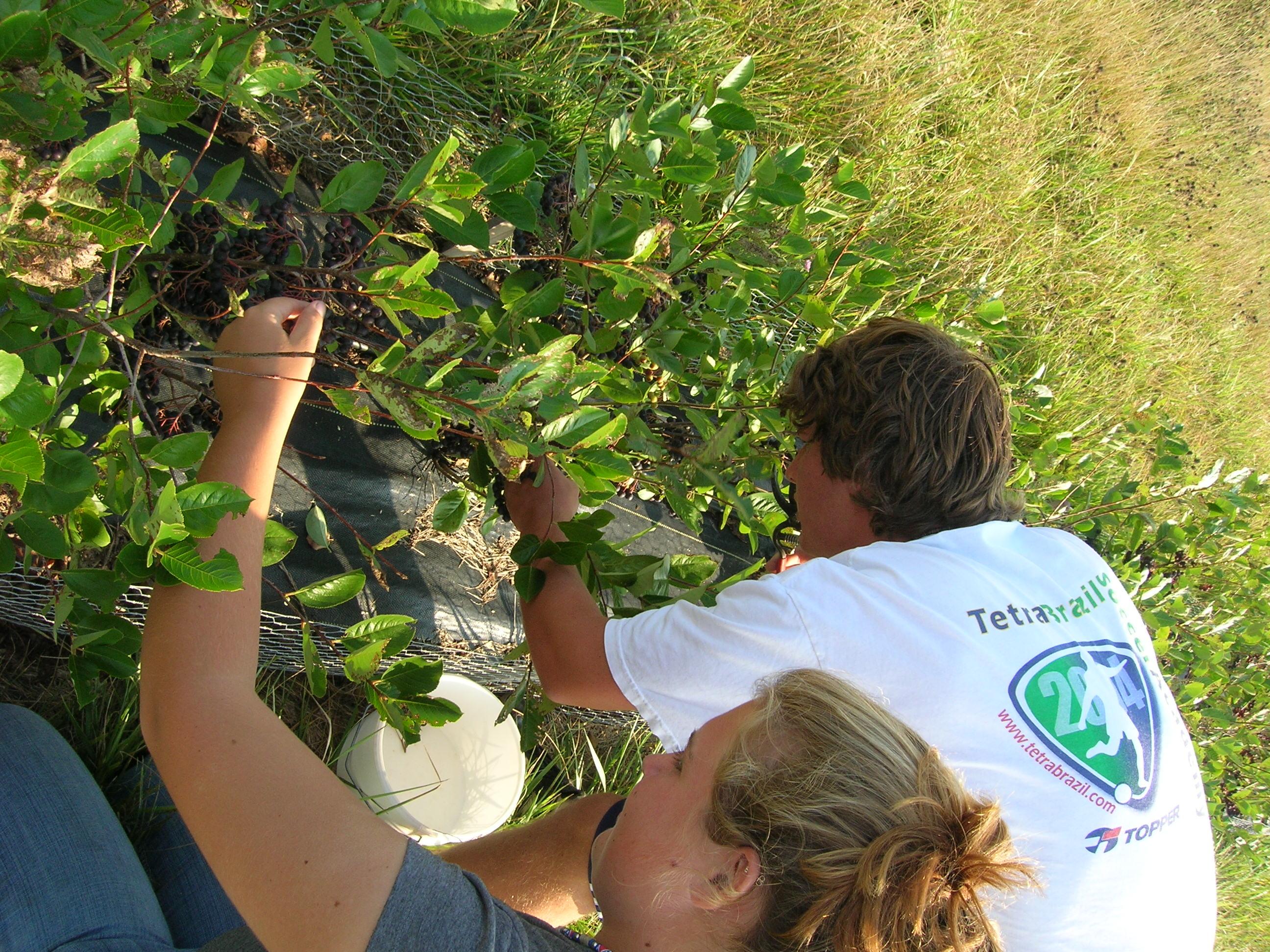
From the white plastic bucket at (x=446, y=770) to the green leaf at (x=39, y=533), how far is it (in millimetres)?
1164

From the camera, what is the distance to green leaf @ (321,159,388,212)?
1351 millimetres

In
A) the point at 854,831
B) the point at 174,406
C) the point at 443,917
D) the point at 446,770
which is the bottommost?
the point at 446,770

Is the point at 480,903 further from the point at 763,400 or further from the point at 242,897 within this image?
the point at 763,400

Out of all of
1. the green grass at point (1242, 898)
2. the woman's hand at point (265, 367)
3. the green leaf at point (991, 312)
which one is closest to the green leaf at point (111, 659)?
the woman's hand at point (265, 367)

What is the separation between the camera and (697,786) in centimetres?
122

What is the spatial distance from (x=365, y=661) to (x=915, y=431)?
111cm

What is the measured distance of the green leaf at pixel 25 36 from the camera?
0.84 metres

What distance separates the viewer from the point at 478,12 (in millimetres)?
1055

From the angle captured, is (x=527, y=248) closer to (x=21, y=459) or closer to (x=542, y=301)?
(x=542, y=301)

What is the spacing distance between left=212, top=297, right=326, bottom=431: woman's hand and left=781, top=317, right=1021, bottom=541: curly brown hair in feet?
3.44

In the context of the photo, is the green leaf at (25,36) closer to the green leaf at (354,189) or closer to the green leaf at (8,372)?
the green leaf at (8,372)

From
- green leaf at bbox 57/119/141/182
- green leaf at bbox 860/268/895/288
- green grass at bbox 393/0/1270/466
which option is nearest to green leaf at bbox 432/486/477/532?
green leaf at bbox 57/119/141/182

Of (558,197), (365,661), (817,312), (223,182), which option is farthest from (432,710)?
(558,197)

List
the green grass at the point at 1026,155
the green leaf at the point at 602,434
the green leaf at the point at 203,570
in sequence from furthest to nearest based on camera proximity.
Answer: the green grass at the point at 1026,155
the green leaf at the point at 602,434
the green leaf at the point at 203,570
